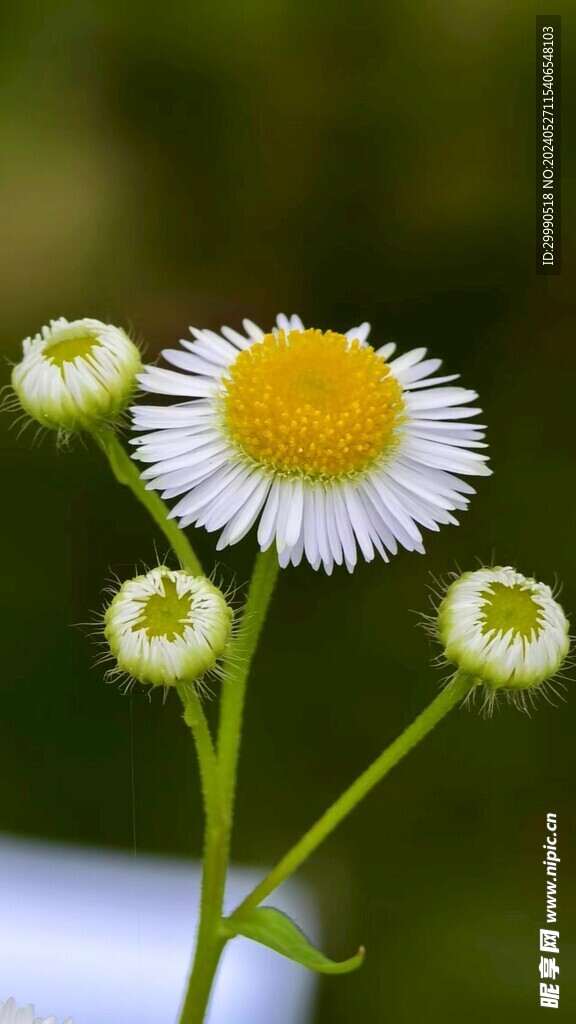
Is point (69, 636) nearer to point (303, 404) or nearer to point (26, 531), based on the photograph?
point (26, 531)

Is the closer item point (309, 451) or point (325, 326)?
point (309, 451)

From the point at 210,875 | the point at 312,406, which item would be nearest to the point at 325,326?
the point at 312,406

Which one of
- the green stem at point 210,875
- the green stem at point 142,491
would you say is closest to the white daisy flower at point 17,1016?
the green stem at point 210,875

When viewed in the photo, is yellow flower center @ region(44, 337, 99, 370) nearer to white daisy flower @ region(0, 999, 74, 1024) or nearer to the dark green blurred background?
the dark green blurred background

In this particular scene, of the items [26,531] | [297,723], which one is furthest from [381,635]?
[26,531]

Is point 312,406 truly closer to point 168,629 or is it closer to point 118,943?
point 168,629

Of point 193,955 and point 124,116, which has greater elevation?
point 124,116
